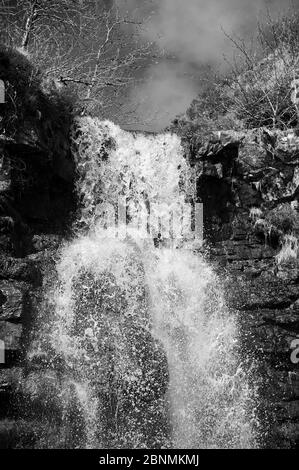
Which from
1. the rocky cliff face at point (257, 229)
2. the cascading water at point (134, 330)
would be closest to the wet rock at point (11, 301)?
the cascading water at point (134, 330)

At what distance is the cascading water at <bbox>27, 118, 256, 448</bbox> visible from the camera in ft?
23.0

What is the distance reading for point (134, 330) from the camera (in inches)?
308

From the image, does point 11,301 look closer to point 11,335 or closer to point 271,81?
point 11,335

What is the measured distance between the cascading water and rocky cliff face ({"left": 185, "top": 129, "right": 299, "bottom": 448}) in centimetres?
46

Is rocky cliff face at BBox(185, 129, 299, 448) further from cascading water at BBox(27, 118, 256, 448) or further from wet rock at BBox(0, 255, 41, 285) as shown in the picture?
wet rock at BBox(0, 255, 41, 285)

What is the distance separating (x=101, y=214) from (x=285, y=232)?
4298mm

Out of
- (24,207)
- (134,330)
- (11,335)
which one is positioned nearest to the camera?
(11,335)

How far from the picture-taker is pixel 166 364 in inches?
299

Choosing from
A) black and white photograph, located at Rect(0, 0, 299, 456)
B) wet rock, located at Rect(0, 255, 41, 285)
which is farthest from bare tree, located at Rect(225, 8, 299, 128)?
wet rock, located at Rect(0, 255, 41, 285)

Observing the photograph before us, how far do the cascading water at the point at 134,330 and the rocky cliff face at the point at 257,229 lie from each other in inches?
18.1

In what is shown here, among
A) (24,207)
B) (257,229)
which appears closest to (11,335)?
(24,207)

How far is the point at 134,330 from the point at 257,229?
432 centimetres
